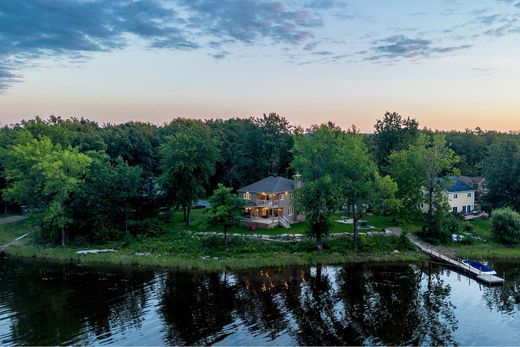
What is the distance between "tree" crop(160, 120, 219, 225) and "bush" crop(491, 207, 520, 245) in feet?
115

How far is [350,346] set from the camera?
25031 millimetres

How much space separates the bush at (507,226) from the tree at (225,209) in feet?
97.1

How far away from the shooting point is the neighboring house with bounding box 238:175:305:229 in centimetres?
5381

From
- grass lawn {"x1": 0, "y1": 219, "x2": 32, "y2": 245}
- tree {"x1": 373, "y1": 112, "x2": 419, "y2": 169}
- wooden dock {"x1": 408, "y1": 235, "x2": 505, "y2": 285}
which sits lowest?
wooden dock {"x1": 408, "y1": 235, "x2": 505, "y2": 285}

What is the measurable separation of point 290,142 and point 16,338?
52962 millimetres

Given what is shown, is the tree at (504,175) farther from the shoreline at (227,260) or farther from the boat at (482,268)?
the boat at (482,268)

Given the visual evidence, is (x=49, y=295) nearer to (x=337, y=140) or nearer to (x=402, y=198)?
(x=337, y=140)

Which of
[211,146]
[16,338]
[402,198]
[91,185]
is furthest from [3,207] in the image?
[402,198]

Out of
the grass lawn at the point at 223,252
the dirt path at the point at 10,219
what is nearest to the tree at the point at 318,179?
the grass lawn at the point at 223,252

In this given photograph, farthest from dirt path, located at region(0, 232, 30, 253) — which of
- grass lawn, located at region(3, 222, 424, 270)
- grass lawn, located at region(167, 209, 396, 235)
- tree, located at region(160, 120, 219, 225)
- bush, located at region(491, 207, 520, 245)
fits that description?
bush, located at region(491, 207, 520, 245)

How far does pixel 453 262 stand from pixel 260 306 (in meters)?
22.1

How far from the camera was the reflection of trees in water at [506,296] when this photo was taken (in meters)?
31.6

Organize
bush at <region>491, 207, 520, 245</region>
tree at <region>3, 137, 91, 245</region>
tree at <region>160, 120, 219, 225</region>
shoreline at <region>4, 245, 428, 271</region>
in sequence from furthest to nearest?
tree at <region>160, 120, 219, 225</region>, tree at <region>3, 137, 91, 245</region>, bush at <region>491, 207, 520, 245</region>, shoreline at <region>4, 245, 428, 271</region>

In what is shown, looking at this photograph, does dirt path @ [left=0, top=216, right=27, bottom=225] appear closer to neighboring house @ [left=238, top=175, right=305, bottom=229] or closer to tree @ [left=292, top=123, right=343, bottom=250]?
neighboring house @ [left=238, top=175, right=305, bottom=229]
